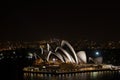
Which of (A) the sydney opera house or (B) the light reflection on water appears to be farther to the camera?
(A) the sydney opera house

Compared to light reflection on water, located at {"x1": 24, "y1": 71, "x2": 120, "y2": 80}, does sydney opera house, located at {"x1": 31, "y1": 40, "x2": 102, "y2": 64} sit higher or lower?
higher

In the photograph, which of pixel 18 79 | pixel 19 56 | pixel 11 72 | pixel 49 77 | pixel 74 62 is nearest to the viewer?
pixel 18 79

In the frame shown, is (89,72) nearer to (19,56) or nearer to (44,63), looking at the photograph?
(44,63)

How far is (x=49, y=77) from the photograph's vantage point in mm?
54219

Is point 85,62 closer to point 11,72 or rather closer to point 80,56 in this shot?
point 80,56

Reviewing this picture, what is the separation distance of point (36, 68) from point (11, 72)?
4.11 metres

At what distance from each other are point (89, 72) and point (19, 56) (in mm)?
31613

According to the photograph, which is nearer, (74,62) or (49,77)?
(49,77)

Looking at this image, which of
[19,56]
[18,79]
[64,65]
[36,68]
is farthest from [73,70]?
[19,56]

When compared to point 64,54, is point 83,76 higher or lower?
lower

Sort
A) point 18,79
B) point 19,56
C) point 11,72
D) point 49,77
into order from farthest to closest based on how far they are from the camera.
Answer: point 19,56
point 11,72
point 49,77
point 18,79

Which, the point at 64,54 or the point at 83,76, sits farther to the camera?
the point at 64,54

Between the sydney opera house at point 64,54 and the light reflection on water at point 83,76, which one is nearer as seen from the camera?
the light reflection on water at point 83,76

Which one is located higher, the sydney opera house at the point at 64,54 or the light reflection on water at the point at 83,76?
the sydney opera house at the point at 64,54
